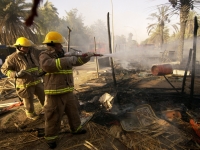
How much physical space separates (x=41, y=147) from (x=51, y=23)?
105 feet

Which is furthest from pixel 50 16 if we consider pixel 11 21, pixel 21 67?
pixel 21 67

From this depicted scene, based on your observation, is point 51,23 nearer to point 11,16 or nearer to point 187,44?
point 11,16

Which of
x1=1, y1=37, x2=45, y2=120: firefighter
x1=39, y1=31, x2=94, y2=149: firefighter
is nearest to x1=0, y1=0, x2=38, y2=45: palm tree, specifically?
x1=1, y1=37, x2=45, y2=120: firefighter

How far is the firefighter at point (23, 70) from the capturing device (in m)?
4.28

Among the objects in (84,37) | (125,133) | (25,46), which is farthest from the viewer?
(84,37)

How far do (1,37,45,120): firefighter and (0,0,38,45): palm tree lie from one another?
10.4 meters

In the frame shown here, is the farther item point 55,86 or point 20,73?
point 20,73

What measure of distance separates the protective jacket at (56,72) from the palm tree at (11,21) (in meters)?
12.2

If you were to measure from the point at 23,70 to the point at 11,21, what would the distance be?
1266cm

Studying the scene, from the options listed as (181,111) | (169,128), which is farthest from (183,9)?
→ (169,128)

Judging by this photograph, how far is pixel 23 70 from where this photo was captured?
4160 mm

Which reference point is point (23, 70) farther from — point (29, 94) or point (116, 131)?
point (116, 131)

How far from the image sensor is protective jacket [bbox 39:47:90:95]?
2.84m

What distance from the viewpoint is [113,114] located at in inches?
172
